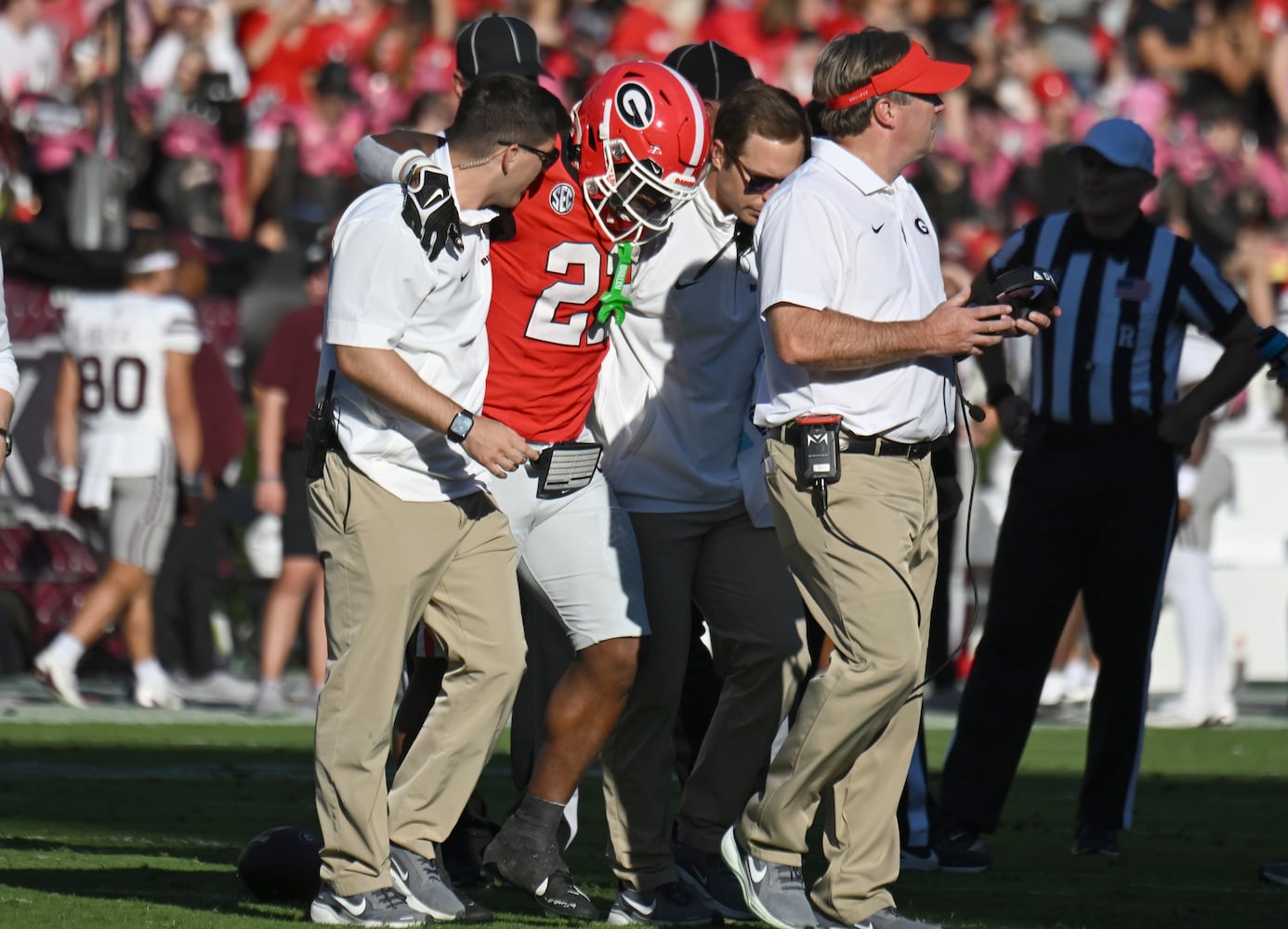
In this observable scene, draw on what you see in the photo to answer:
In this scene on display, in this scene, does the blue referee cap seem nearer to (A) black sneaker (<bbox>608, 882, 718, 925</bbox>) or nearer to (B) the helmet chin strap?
(B) the helmet chin strap

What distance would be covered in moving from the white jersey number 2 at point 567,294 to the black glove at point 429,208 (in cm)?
43

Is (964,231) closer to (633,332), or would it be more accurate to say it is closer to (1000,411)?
(1000,411)

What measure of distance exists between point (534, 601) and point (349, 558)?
3.13 ft

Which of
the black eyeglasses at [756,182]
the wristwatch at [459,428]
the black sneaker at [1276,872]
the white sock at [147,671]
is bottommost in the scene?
the white sock at [147,671]

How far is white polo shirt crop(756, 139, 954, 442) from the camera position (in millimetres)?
5039

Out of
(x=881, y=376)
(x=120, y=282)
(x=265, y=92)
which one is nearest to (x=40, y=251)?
(x=120, y=282)

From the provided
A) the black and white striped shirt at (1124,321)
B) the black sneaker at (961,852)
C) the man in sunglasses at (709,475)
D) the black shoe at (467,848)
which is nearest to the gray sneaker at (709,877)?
the man in sunglasses at (709,475)

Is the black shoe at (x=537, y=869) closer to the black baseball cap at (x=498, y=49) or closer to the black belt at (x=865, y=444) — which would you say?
the black belt at (x=865, y=444)

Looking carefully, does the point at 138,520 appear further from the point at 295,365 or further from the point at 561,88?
the point at 561,88

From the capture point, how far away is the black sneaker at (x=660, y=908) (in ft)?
17.7

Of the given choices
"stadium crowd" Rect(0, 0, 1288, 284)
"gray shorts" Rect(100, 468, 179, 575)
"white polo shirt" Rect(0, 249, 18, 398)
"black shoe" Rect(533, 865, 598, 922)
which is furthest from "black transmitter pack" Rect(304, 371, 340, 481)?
"stadium crowd" Rect(0, 0, 1288, 284)

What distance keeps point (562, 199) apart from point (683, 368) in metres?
0.58

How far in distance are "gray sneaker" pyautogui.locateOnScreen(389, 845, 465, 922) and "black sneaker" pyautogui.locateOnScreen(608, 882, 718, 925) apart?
1.40 feet

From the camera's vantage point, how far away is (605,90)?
5402mm
